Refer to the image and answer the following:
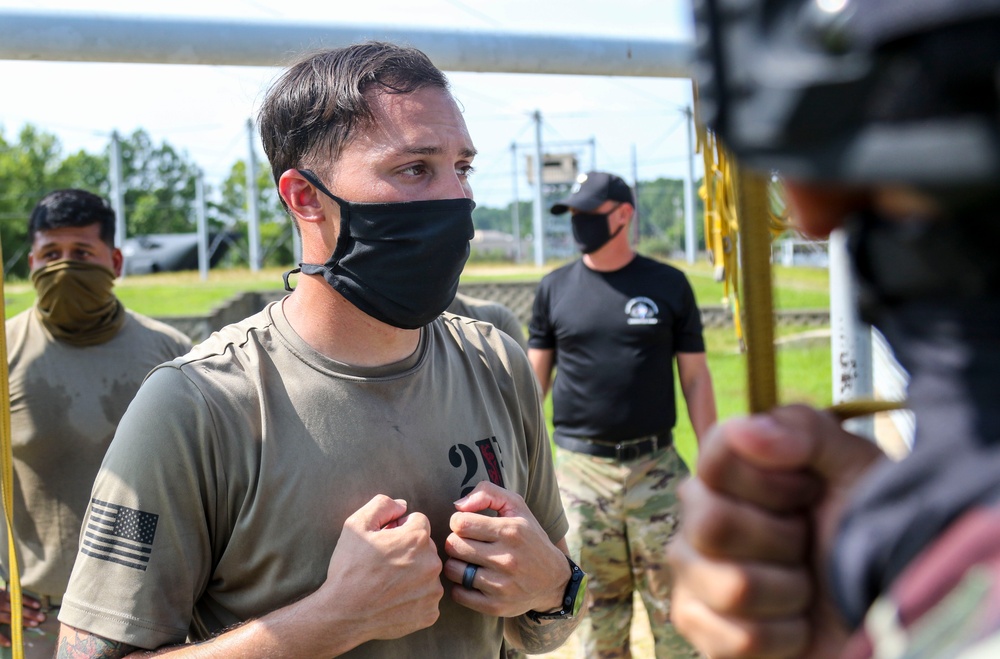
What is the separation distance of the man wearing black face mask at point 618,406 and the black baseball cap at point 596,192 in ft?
0.30

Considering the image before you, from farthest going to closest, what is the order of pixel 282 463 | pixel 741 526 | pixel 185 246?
pixel 185 246, pixel 282 463, pixel 741 526

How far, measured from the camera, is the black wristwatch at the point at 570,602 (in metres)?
1.95

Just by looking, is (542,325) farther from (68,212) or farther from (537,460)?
(537,460)

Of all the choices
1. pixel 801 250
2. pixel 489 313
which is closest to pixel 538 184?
pixel 801 250

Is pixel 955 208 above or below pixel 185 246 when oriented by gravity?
below

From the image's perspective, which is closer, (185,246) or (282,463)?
(282,463)

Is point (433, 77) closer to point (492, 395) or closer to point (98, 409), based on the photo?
point (492, 395)

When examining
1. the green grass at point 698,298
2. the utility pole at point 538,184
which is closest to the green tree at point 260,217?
the green grass at point 698,298

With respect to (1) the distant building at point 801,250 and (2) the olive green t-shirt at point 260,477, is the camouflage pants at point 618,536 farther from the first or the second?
(2) the olive green t-shirt at point 260,477

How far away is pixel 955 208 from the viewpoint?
1.81 feet

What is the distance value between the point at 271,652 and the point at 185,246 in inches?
1245

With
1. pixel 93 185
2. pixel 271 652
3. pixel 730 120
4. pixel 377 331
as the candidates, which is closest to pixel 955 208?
pixel 730 120

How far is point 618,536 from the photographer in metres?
4.51

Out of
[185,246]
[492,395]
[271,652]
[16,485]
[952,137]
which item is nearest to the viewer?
[952,137]
